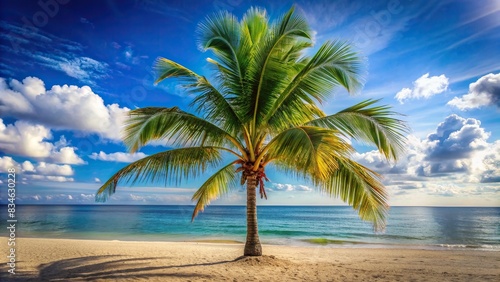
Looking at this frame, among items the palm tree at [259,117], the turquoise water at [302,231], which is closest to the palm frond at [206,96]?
the palm tree at [259,117]

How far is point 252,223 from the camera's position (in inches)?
320

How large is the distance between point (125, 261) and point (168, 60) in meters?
5.51

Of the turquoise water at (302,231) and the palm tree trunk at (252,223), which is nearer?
the palm tree trunk at (252,223)

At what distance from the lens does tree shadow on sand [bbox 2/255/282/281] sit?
6.42 m

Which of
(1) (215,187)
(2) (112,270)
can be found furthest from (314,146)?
(2) (112,270)

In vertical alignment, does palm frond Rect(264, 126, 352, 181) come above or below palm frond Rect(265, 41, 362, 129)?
below

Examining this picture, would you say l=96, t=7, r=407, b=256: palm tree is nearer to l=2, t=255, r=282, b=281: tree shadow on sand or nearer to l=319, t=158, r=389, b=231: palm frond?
l=319, t=158, r=389, b=231: palm frond

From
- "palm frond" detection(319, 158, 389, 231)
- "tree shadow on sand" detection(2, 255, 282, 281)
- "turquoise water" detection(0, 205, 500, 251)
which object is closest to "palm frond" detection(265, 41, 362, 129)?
"palm frond" detection(319, 158, 389, 231)

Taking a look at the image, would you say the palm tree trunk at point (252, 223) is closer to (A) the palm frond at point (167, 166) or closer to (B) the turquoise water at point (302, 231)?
(A) the palm frond at point (167, 166)

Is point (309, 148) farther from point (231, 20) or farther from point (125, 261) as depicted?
point (125, 261)

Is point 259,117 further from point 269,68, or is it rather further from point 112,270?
point 112,270

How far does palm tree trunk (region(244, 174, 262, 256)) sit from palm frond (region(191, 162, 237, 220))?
1.20 metres

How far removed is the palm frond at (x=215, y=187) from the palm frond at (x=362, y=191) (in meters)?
3.15

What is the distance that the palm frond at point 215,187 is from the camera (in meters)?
9.37
